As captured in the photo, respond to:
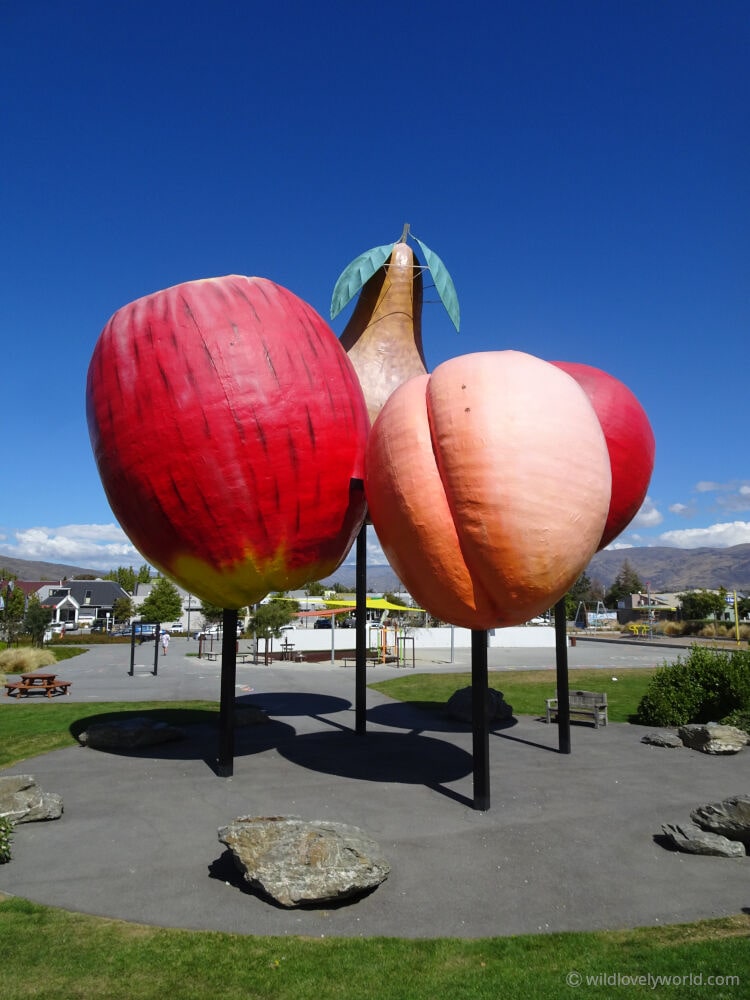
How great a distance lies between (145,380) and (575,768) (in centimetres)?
947

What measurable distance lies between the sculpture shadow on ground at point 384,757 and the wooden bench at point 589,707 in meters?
3.84

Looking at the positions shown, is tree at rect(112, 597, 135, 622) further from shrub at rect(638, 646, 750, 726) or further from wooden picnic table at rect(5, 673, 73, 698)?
shrub at rect(638, 646, 750, 726)

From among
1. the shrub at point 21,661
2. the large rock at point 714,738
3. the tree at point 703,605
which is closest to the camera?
the large rock at point 714,738

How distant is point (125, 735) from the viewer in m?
12.9

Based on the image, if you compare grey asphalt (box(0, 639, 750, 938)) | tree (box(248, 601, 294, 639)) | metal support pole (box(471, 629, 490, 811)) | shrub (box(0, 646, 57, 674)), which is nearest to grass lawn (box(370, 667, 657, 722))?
grey asphalt (box(0, 639, 750, 938))

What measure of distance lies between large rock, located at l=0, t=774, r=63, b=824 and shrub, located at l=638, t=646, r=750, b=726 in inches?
510

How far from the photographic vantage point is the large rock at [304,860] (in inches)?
252

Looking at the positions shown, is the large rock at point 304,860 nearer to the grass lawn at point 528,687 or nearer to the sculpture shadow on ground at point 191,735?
the sculpture shadow on ground at point 191,735

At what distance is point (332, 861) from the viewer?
21.6 feet

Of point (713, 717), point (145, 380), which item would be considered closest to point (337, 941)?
point (145, 380)

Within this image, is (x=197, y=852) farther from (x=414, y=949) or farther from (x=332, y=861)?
(x=414, y=949)

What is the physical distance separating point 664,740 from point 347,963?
33.8ft

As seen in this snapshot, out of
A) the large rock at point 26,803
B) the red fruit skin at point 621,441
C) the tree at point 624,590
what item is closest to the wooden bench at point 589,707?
the red fruit skin at point 621,441

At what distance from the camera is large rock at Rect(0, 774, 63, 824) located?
8.71 metres
